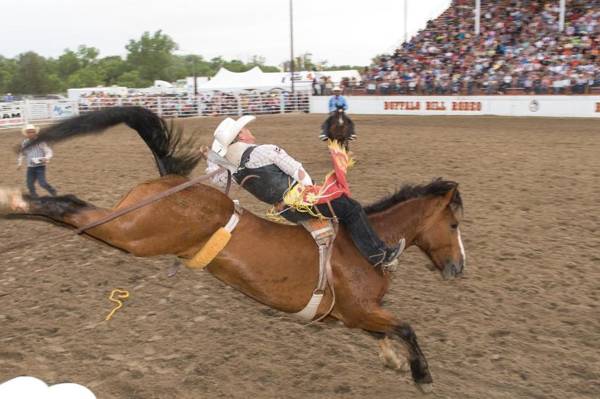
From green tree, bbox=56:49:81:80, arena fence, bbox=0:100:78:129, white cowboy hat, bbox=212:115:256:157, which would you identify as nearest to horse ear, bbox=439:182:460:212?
white cowboy hat, bbox=212:115:256:157

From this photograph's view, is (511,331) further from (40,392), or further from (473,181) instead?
(473,181)

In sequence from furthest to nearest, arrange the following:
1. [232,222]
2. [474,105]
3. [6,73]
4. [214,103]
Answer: [6,73] → [214,103] → [474,105] → [232,222]

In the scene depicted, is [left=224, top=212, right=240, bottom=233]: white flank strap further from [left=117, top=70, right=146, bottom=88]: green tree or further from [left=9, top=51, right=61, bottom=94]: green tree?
[left=117, top=70, right=146, bottom=88]: green tree

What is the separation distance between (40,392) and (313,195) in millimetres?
2159

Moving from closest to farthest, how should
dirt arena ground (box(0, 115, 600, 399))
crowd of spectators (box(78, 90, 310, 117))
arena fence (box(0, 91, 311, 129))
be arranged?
dirt arena ground (box(0, 115, 600, 399)), arena fence (box(0, 91, 311, 129)), crowd of spectators (box(78, 90, 310, 117))

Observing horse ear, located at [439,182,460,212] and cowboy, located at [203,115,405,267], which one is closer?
cowboy, located at [203,115,405,267]

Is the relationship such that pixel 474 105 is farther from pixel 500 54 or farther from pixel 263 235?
pixel 263 235

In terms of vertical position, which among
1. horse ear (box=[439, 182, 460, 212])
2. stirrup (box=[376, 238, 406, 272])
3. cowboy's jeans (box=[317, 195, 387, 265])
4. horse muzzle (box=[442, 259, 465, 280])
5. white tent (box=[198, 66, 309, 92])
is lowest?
horse muzzle (box=[442, 259, 465, 280])

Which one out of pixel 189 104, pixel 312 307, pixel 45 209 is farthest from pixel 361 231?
pixel 189 104

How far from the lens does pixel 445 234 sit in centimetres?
407

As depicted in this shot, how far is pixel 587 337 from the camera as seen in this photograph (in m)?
4.36

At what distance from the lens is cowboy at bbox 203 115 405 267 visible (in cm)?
358

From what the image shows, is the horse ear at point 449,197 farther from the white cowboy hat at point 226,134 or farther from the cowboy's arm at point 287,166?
the white cowboy hat at point 226,134

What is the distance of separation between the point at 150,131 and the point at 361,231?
4.93 feet
